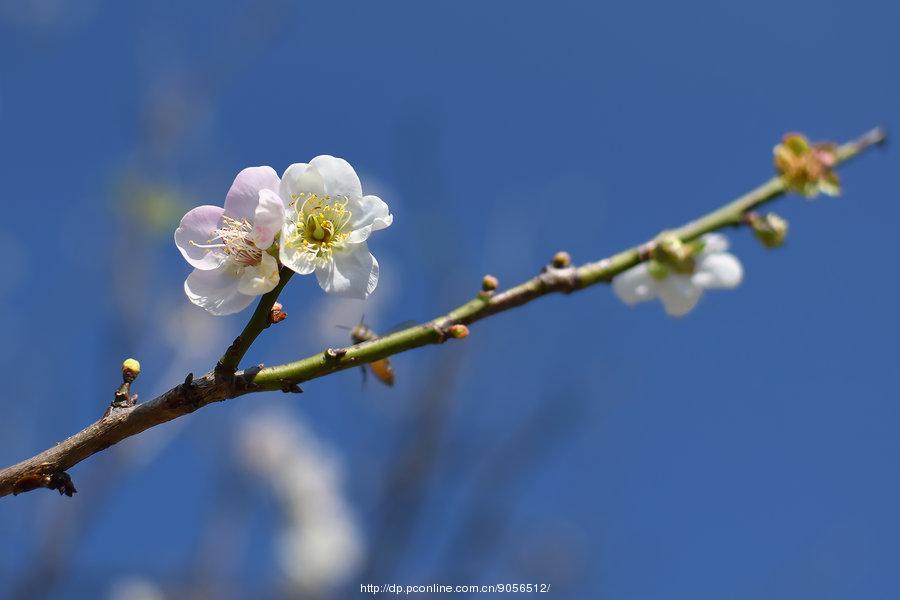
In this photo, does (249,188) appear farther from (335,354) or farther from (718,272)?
(718,272)

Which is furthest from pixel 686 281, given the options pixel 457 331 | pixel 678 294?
pixel 457 331

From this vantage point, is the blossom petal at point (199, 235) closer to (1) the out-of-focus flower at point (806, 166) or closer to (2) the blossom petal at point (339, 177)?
(2) the blossom petal at point (339, 177)

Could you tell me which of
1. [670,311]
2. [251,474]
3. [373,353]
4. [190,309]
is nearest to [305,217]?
[373,353]

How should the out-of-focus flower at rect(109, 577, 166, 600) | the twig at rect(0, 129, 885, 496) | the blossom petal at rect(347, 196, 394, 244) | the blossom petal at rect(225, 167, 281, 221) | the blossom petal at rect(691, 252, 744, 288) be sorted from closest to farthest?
the twig at rect(0, 129, 885, 496), the blossom petal at rect(225, 167, 281, 221), the blossom petal at rect(347, 196, 394, 244), the blossom petal at rect(691, 252, 744, 288), the out-of-focus flower at rect(109, 577, 166, 600)

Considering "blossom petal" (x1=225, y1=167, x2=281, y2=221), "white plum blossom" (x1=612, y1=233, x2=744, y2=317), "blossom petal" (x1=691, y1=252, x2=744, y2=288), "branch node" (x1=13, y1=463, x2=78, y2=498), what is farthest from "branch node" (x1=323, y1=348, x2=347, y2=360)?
"blossom petal" (x1=691, y1=252, x2=744, y2=288)

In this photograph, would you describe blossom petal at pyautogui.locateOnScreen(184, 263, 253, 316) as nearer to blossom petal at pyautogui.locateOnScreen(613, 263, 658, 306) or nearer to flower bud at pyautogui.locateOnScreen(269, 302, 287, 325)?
flower bud at pyautogui.locateOnScreen(269, 302, 287, 325)

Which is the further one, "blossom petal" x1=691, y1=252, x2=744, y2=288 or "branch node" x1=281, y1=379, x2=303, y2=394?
"blossom petal" x1=691, y1=252, x2=744, y2=288

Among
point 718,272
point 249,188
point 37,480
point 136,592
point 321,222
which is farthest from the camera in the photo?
point 136,592
